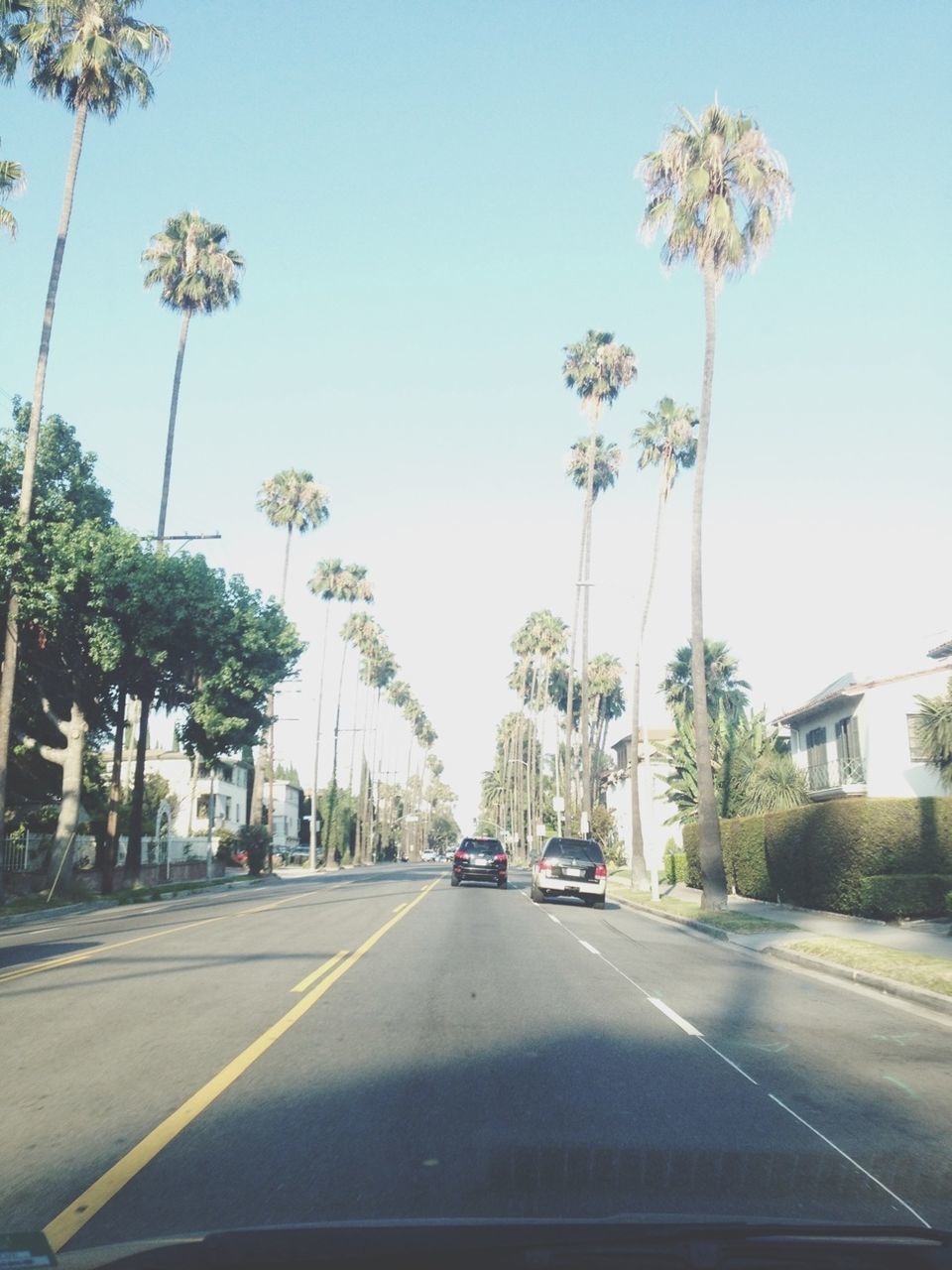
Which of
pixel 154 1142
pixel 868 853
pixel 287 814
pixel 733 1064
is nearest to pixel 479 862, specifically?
pixel 868 853

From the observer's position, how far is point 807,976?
15352mm

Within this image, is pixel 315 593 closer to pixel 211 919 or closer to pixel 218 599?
pixel 218 599

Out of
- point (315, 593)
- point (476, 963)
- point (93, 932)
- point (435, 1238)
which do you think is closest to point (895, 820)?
point (476, 963)

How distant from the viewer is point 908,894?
23.6 meters

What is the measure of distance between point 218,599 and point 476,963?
20.1 m

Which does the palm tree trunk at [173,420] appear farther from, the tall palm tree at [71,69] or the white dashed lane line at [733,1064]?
the white dashed lane line at [733,1064]

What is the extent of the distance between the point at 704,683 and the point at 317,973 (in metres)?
14.8

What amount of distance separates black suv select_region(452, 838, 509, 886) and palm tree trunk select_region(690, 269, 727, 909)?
14474mm

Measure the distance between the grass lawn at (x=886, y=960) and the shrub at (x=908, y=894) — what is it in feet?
16.3

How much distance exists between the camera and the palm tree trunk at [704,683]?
25969 millimetres

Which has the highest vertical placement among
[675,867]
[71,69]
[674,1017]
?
[71,69]

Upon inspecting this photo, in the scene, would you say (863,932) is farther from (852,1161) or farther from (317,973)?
(852,1161)

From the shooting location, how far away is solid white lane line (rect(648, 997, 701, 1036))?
10.2 metres

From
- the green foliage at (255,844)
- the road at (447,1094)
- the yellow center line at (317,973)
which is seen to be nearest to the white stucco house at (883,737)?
the road at (447,1094)
